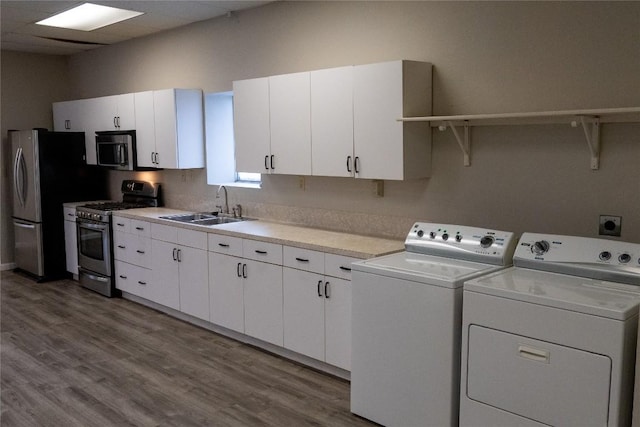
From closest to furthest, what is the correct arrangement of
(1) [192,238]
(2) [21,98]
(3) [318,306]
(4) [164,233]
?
1. (3) [318,306]
2. (1) [192,238]
3. (4) [164,233]
4. (2) [21,98]

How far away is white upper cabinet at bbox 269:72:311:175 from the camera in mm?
4148

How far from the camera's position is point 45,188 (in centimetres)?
654

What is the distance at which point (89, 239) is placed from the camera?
6.19 metres

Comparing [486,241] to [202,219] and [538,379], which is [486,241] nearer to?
[538,379]

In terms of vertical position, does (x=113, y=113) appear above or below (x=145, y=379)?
above

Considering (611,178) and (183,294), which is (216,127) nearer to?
(183,294)

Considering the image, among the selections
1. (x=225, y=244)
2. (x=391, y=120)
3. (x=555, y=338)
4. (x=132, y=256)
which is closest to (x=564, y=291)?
(x=555, y=338)

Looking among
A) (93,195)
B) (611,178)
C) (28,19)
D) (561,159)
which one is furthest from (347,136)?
(93,195)

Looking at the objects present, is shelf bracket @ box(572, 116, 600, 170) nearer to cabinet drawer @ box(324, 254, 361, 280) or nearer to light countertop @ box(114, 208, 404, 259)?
light countertop @ box(114, 208, 404, 259)

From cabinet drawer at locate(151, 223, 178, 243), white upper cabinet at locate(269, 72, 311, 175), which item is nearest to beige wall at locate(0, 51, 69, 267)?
cabinet drawer at locate(151, 223, 178, 243)

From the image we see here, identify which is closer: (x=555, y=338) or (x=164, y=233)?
(x=555, y=338)

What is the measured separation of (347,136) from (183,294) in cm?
212

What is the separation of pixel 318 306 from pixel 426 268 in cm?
99

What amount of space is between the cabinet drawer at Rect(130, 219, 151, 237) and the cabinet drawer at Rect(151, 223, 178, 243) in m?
0.09
